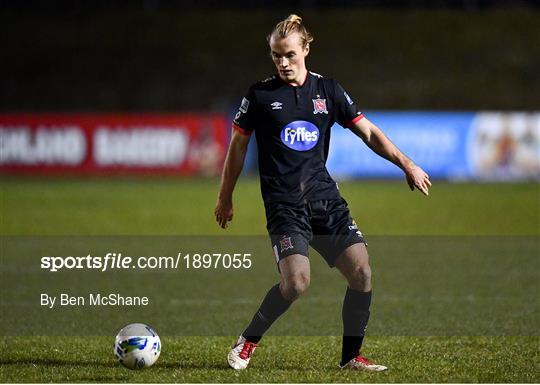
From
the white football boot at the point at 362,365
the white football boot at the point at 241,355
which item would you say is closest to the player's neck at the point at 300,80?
the white football boot at the point at 241,355

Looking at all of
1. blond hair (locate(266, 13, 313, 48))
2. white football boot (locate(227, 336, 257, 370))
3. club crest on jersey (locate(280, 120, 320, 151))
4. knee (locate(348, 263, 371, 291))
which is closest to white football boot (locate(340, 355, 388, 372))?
knee (locate(348, 263, 371, 291))

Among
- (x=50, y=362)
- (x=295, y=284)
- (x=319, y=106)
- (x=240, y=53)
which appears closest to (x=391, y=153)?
(x=319, y=106)

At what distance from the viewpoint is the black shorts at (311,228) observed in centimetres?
627

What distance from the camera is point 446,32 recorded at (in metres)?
35.7

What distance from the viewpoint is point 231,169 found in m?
6.47

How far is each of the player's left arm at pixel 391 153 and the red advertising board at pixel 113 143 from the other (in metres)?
18.5

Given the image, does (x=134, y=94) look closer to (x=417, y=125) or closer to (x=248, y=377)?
(x=417, y=125)

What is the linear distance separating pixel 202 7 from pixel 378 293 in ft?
86.3

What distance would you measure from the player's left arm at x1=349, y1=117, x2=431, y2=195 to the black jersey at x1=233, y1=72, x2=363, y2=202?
255 mm

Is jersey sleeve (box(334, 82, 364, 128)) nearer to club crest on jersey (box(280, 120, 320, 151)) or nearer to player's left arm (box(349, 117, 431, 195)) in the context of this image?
player's left arm (box(349, 117, 431, 195))

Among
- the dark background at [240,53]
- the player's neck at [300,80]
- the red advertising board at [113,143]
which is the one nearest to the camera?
the player's neck at [300,80]

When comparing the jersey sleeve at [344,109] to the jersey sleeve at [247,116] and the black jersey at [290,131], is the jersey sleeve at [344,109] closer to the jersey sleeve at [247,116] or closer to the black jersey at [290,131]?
the black jersey at [290,131]

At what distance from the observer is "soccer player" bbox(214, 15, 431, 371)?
628 centimetres

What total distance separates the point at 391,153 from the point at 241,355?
1569 millimetres
